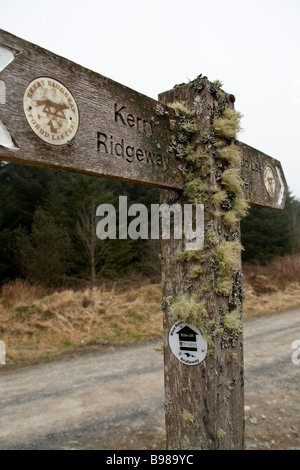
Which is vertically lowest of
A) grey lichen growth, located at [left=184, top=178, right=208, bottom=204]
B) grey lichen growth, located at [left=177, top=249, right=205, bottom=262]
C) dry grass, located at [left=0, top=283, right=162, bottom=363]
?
dry grass, located at [left=0, top=283, right=162, bottom=363]

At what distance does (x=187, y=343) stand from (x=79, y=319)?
733cm

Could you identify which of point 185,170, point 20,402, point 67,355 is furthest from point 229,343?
point 67,355

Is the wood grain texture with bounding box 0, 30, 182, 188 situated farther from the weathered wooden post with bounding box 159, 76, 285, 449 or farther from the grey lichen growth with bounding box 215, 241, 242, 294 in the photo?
the grey lichen growth with bounding box 215, 241, 242, 294

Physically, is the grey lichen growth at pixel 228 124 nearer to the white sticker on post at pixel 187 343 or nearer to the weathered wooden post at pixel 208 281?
the weathered wooden post at pixel 208 281

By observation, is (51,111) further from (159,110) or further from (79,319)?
(79,319)

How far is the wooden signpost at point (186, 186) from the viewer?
1.24m

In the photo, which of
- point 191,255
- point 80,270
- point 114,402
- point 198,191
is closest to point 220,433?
point 191,255

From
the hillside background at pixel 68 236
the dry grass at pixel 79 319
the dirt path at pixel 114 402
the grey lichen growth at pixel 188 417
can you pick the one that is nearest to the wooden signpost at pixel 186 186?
the grey lichen growth at pixel 188 417

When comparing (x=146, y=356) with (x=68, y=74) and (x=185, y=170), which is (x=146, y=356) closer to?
(x=185, y=170)

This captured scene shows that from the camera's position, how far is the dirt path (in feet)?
11.1

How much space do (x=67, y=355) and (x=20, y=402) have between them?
205 cm

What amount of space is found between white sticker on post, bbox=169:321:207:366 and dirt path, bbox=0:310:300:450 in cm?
221

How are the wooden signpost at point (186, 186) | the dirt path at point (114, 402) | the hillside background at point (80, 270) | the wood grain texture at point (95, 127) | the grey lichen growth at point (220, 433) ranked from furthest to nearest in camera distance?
the hillside background at point (80, 270) → the dirt path at point (114, 402) → the grey lichen growth at point (220, 433) → the wooden signpost at point (186, 186) → the wood grain texture at point (95, 127)

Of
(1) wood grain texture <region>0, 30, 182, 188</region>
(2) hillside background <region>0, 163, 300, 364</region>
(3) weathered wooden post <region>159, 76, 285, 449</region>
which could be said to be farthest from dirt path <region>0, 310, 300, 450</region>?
(1) wood grain texture <region>0, 30, 182, 188</region>
